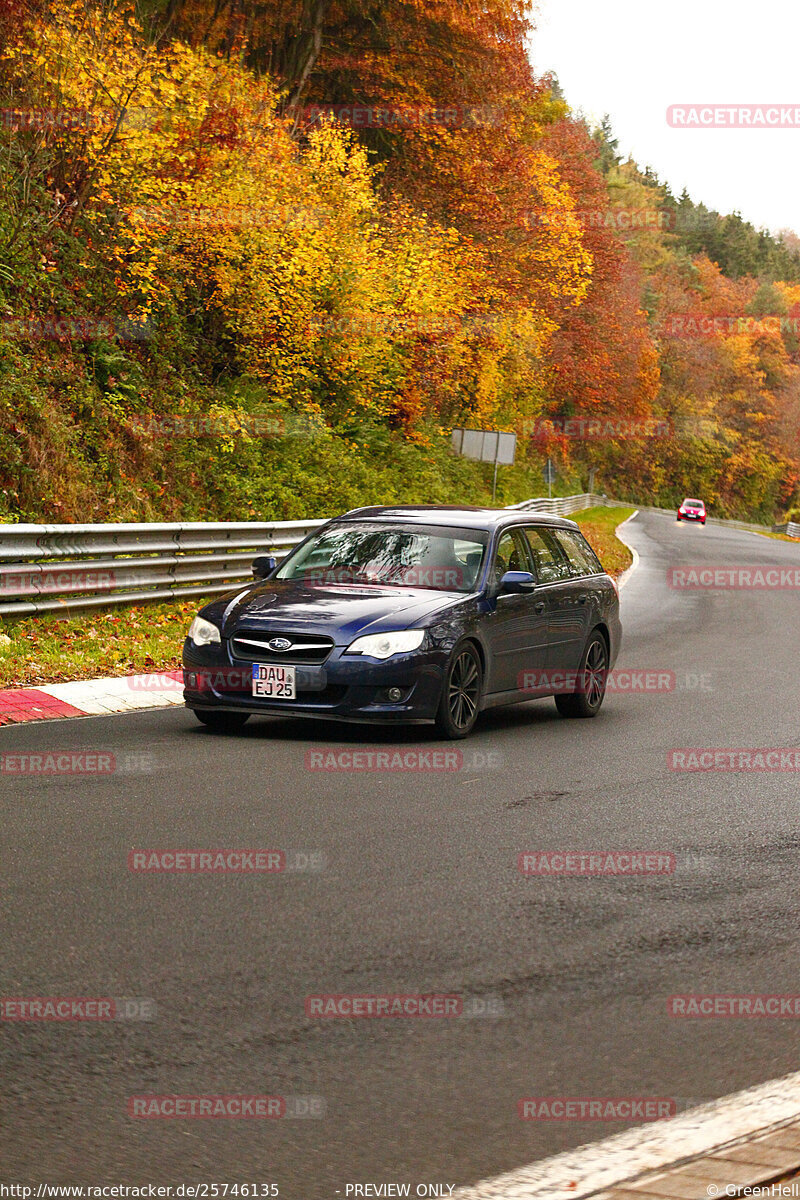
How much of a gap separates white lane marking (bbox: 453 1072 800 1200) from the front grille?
608cm

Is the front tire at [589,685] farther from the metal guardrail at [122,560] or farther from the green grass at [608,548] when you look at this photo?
the green grass at [608,548]

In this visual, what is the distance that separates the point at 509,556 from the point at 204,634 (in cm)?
266

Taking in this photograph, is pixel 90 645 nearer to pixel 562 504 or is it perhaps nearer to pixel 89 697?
pixel 89 697

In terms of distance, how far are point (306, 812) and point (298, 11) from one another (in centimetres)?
3184

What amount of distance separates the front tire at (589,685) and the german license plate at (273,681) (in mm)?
3152

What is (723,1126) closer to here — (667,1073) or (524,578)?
(667,1073)

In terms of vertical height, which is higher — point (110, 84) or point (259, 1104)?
point (110, 84)

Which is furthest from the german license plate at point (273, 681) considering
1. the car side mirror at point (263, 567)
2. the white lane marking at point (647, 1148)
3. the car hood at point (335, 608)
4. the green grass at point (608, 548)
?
the green grass at point (608, 548)

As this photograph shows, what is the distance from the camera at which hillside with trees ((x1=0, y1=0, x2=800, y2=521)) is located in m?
22.8

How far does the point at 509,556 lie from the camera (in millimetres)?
11531

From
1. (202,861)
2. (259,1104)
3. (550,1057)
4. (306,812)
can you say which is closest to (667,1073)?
(550,1057)

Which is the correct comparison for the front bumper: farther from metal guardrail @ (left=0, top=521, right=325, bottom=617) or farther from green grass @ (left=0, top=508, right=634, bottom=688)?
metal guardrail @ (left=0, top=521, right=325, bottom=617)

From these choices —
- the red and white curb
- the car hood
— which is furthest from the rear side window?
the red and white curb

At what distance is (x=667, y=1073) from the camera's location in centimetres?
415
